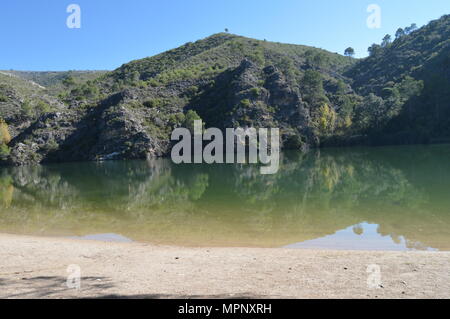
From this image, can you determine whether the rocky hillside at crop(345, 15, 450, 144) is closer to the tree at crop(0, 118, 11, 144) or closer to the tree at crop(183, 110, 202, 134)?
the tree at crop(183, 110, 202, 134)

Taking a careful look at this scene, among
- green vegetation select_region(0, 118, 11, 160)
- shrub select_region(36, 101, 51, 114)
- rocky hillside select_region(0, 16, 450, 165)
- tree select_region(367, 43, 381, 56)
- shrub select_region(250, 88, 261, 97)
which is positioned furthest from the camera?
tree select_region(367, 43, 381, 56)

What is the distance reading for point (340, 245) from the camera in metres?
12.1

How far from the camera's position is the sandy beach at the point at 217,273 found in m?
6.86

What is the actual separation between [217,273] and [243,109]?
82598 millimetres

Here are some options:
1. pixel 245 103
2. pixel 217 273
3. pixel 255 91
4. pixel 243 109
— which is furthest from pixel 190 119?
pixel 217 273

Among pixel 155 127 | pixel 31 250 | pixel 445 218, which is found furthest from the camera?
pixel 155 127

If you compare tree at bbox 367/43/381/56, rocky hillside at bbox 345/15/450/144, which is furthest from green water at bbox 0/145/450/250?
tree at bbox 367/43/381/56

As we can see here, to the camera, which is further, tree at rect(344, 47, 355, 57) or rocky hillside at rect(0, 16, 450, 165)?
tree at rect(344, 47, 355, 57)

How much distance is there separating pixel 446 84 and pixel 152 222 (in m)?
94.5

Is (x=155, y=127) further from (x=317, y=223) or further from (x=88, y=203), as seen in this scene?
(x=317, y=223)

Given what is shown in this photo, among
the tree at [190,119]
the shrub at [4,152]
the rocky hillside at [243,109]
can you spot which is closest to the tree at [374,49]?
the rocky hillside at [243,109]

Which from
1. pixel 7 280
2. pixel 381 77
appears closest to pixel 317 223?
pixel 7 280

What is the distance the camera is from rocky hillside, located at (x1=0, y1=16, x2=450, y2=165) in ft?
276

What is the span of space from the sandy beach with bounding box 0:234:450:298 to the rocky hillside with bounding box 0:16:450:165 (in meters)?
73.9
